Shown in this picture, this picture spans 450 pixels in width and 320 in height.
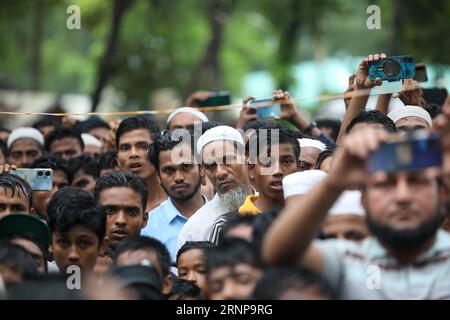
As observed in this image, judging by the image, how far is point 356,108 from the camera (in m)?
7.54

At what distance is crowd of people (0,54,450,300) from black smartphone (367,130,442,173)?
0.02 m

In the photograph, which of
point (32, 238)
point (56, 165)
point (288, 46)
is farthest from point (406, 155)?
point (288, 46)

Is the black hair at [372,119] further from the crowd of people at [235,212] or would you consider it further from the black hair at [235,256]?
the black hair at [235,256]

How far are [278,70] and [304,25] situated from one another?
143 centimetres

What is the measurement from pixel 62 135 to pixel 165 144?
2381 mm

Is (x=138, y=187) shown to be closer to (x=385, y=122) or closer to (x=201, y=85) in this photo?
(x=385, y=122)

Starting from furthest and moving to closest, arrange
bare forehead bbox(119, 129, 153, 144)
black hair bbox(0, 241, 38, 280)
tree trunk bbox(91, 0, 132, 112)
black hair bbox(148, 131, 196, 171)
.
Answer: tree trunk bbox(91, 0, 132, 112), bare forehead bbox(119, 129, 153, 144), black hair bbox(148, 131, 196, 171), black hair bbox(0, 241, 38, 280)

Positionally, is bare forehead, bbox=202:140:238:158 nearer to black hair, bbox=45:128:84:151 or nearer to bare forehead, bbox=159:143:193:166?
bare forehead, bbox=159:143:193:166

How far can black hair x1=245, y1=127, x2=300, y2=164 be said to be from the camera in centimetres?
712

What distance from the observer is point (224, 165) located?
279 inches

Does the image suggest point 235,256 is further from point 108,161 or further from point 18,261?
point 108,161

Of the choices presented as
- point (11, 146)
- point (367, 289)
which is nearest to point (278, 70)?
point (11, 146)

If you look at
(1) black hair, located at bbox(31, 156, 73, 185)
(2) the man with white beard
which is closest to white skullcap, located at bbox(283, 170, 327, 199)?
(2) the man with white beard

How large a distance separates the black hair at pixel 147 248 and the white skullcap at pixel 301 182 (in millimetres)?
684
